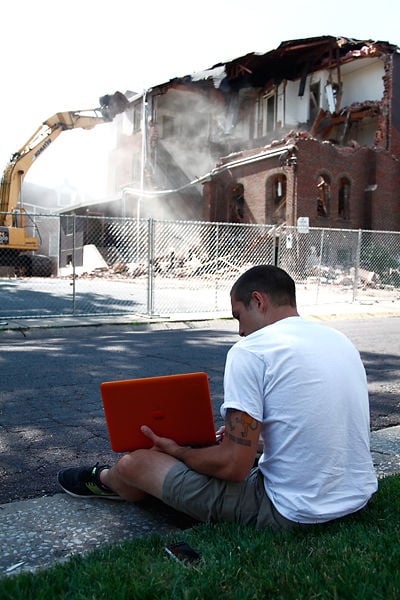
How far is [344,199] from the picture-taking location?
28.8m

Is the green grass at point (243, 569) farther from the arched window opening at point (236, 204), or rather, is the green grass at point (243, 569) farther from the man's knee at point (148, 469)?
the arched window opening at point (236, 204)

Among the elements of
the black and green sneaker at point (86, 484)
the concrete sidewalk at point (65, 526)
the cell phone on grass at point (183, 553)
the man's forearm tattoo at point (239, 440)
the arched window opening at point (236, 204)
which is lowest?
the concrete sidewalk at point (65, 526)

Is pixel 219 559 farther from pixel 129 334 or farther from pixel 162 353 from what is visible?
pixel 129 334

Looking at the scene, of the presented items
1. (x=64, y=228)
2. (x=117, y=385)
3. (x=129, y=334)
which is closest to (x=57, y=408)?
(x=117, y=385)

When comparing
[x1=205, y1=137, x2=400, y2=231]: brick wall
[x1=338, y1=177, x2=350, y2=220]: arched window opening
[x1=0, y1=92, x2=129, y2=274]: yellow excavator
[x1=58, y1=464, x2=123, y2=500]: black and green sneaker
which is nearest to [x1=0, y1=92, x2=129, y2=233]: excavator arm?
[x1=0, y1=92, x2=129, y2=274]: yellow excavator

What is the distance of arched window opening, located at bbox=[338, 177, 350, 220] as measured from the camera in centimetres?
2859

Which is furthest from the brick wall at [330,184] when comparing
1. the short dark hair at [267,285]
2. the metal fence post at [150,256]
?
the short dark hair at [267,285]

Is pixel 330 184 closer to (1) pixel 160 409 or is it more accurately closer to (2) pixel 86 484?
(2) pixel 86 484

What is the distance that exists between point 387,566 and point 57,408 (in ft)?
11.8

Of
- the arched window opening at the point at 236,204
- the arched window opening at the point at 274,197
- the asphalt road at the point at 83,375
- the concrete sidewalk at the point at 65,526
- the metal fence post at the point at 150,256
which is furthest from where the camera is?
the arched window opening at the point at 236,204

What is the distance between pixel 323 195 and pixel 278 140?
3.47m

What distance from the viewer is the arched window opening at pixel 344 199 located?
28.6 meters

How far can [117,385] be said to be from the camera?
2.57 meters

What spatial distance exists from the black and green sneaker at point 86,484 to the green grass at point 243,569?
652mm
